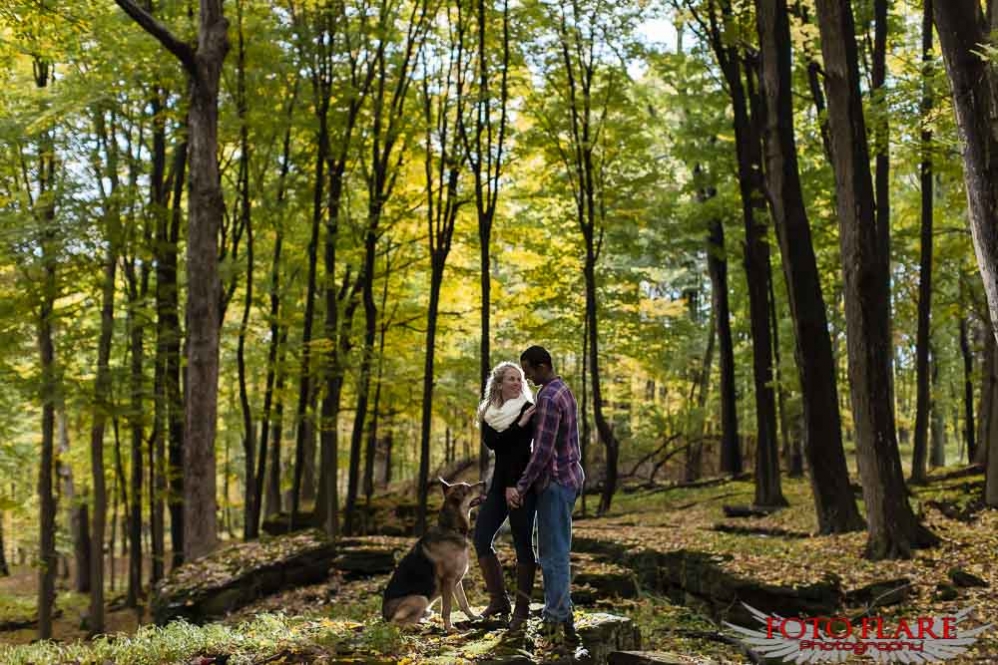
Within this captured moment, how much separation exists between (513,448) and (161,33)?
966 cm

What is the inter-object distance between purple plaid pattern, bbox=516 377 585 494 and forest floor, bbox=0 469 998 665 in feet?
3.72

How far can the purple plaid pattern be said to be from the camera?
19.7ft

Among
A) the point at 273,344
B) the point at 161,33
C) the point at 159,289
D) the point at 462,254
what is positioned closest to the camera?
the point at 161,33

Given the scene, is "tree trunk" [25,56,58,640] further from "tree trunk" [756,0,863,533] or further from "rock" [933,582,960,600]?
"rock" [933,582,960,600]

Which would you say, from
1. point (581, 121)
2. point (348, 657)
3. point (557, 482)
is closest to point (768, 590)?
point (557, 482)

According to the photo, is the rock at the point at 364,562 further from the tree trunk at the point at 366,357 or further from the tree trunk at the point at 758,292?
the tree trunk at the point at 758,292

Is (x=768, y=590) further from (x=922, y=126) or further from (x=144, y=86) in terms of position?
(x=144, y=86)

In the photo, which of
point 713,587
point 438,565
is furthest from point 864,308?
point 438,565

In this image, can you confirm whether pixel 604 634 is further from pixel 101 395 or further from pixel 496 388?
pixel 101 395

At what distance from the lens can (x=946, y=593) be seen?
374 inches

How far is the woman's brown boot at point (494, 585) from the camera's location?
21.4 ft

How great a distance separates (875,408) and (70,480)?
2119cm

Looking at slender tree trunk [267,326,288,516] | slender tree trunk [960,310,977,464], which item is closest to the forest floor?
slender tree trunk [267,326,288,516]

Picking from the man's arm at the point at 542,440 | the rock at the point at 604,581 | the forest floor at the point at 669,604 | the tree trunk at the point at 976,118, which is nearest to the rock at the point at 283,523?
the forest floor at the point at 669,604
